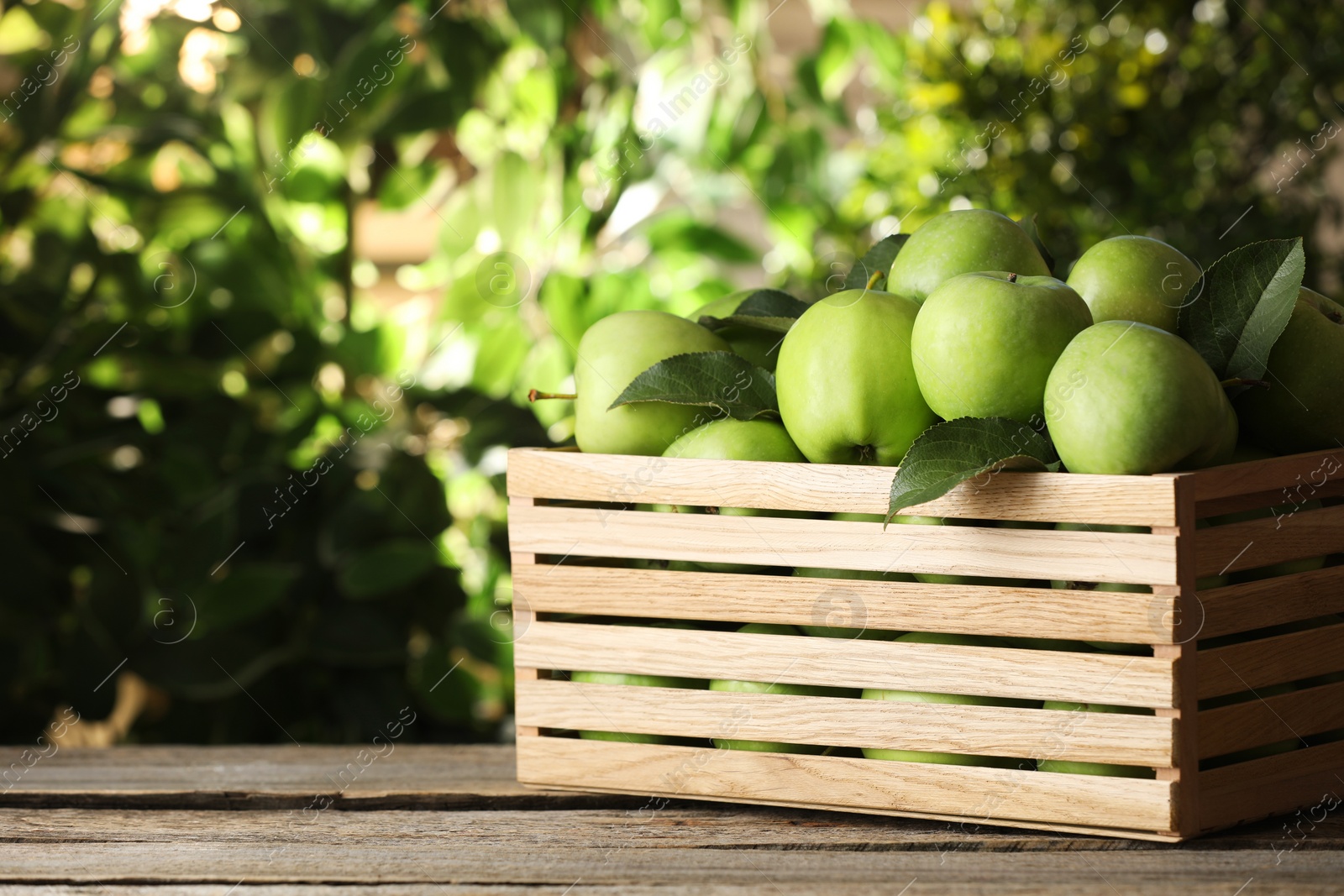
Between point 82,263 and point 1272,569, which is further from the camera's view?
point 82,263

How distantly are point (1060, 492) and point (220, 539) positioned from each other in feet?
3.47

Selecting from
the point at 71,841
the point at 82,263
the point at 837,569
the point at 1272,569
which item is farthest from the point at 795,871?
the point at 82,263

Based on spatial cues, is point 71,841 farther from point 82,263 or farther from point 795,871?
point 82,263

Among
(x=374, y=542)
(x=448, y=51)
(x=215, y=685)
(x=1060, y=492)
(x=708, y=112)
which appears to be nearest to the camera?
(x=1060, y=492)

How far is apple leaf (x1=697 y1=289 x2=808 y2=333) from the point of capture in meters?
0.82

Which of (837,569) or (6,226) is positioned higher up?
(6,226)

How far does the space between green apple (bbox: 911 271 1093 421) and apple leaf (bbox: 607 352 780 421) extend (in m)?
0.12

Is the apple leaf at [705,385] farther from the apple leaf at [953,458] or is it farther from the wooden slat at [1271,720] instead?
the wooden slat at [1271,720]

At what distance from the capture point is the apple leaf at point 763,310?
0.82 meters

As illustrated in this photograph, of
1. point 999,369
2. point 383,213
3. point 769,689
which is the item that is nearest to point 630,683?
point 769,689

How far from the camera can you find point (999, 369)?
0.66 metres

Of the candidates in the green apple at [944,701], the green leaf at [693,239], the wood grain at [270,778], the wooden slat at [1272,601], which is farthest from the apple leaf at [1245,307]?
the green leaf at [693,239]

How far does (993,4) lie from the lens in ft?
5.66

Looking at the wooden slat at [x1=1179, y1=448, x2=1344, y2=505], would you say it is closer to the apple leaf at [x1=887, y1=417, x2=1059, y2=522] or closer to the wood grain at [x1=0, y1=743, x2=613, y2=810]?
the apple leaf at [x1=887, y1=417, x2=1059, y2=522]
